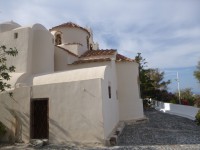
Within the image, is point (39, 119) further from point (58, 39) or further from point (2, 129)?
point (58, 39)

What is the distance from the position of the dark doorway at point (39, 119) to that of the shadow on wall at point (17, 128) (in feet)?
1.10

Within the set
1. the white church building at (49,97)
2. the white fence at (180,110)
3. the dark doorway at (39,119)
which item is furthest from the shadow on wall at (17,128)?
the white fence at (180,110)

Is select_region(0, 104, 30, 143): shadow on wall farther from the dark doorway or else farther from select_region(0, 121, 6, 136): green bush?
the dark doorway

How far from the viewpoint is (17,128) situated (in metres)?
12.3

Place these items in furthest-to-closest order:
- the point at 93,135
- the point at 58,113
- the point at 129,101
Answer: the point at 129,101 < the point at 58,113 < the point at 93,135

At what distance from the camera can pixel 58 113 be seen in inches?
462

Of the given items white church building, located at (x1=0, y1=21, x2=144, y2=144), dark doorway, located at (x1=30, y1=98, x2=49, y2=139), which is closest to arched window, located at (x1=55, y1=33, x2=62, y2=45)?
white church building, located at (x1=0, y1=21, x2=144, y2=144)

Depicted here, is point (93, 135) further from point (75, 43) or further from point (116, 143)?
point (75, 43)

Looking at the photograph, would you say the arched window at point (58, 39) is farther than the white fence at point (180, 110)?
Yes

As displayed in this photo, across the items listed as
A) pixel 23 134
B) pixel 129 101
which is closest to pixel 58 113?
pixel 23 134

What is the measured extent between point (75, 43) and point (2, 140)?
1113cm

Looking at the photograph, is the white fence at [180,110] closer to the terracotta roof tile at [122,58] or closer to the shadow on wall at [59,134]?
the terracotta roof tile at [122,58]

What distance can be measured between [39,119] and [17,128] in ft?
4.36

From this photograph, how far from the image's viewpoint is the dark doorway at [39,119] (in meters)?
12.2
